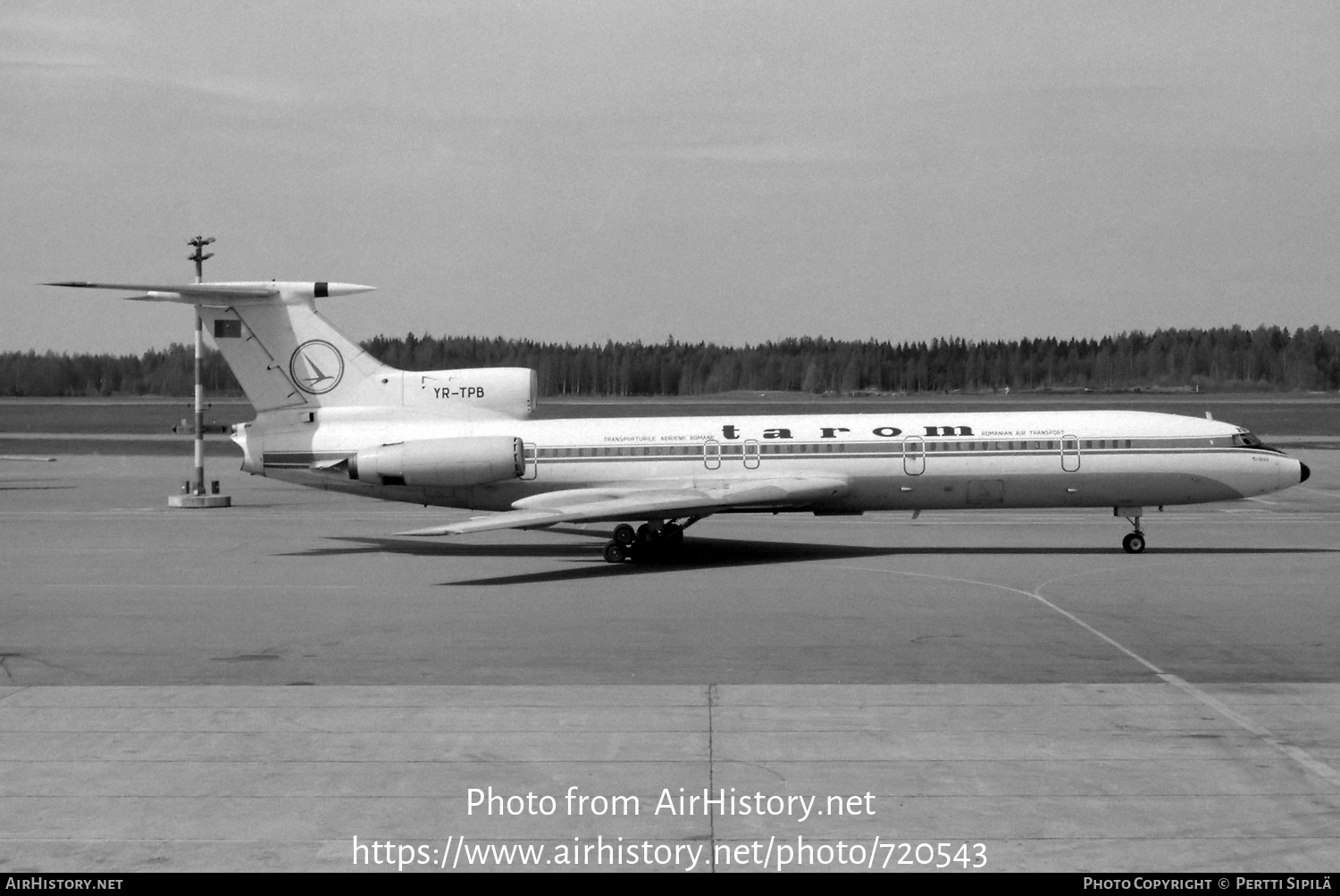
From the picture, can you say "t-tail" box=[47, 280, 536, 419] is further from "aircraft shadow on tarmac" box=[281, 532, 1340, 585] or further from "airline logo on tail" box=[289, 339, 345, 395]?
"aircraft shadow on tarmac" box=[281, 532, 1340, 585]

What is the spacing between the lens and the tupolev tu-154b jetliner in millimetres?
27375

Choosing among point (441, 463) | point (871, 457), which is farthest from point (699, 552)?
point (441, 463)

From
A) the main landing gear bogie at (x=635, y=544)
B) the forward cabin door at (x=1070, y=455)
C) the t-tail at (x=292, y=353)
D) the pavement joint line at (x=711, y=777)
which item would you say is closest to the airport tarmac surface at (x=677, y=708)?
the pavement joint line at (x=711, y=777)

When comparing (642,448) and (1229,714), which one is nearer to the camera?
(1229,714)

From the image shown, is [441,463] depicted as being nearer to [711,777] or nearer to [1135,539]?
[1135,539]

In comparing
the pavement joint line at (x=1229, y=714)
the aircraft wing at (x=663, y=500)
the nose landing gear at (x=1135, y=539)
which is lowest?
the pavement joint line at (x=1229, y=714)

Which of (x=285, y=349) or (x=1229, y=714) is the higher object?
(x=285, y=349)

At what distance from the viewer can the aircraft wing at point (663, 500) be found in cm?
2491

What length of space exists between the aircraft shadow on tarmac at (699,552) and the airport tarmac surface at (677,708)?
31cm

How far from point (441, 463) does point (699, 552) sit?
19.0ft

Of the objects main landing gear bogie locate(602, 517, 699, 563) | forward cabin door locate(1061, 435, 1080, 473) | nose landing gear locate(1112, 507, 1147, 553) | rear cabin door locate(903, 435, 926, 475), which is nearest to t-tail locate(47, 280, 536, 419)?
main landing gear bogie locate(602, 517, 699, 563)

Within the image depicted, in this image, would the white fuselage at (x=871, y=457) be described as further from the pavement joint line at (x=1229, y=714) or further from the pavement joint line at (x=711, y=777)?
the pavement joint line at (x=711, y=777)

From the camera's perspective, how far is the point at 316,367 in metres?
28.3

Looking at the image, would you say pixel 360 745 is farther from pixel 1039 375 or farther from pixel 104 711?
pixel 1039 375
